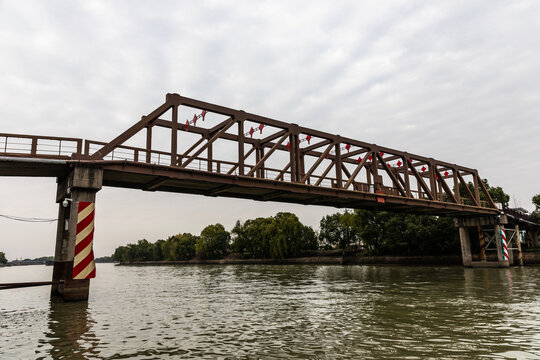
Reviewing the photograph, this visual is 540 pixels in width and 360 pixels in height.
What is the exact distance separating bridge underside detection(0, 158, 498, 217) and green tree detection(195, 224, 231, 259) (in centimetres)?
10200

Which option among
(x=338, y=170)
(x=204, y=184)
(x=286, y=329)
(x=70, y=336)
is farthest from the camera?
(x=338, y=170)

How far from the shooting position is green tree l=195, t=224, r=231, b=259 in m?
→ 134

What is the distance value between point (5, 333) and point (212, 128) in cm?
2073

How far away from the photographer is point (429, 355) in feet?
25.9

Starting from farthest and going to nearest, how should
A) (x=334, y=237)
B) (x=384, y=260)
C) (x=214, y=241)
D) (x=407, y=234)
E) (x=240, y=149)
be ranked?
(x=214, y=241) < (x=334, y=237) < (x=384, y=260) < (x=407, y=234) < (x=240, y=149)

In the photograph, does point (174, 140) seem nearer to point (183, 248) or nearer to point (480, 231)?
point (480, 231)

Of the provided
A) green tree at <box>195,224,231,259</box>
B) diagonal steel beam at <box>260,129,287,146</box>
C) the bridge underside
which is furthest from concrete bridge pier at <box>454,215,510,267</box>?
green tree at <box>195,224,231,259</box>

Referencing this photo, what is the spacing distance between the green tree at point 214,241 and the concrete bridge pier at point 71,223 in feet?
372

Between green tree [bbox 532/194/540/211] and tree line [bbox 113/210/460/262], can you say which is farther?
green tree [bbox 532/194/540/211]

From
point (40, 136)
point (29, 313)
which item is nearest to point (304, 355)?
point (29, 313)

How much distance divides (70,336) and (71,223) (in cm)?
953

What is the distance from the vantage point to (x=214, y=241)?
440 feet

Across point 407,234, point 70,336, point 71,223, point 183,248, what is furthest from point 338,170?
point 183,248

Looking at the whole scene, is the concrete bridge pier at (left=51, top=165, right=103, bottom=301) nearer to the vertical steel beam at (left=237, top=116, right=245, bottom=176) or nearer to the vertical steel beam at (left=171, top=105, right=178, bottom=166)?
the vertical steel beam at (left=171, top=105, right=178, bottom=166)
